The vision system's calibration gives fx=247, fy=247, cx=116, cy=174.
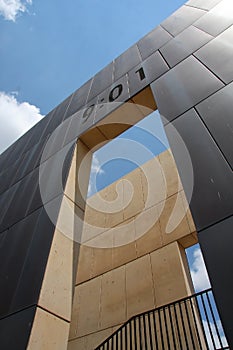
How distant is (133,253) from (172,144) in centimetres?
771

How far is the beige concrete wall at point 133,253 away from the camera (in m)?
9.12

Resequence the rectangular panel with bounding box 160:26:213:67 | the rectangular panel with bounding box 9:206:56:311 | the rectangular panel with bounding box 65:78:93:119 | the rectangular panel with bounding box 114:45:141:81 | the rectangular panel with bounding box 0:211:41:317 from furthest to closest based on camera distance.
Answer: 1. the rectangular panel with bounding box 65:78:93:119
2. the rectangular panel with bounding box 114:45:141:81
3. the rectangular panel with bounding box 160:26:213:67
4. the rectangular panel with bounding box 0:211:41:317
5. the rectangular panel with bounding box 9:206:56:311

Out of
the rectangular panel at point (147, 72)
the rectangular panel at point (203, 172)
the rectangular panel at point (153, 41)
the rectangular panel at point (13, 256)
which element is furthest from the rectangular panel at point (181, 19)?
the rectangular panel at point (13, 256)

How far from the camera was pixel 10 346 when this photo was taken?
3523 mm

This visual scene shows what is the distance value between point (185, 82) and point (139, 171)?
8.59 metres

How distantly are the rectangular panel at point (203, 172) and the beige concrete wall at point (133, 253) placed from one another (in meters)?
6.07

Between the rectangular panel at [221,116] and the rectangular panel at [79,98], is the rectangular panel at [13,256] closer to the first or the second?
the rectangular panel at [221,116]

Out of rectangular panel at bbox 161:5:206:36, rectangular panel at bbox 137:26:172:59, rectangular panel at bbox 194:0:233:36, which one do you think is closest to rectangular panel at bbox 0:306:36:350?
rectangular panel at bbox 194:0:233:36

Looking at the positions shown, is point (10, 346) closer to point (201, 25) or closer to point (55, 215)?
point (55, 215)

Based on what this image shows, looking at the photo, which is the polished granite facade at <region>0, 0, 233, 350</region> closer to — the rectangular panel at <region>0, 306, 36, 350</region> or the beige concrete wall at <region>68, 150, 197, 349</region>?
the rectangular panel at <region>0, 306, 36, 350</region>

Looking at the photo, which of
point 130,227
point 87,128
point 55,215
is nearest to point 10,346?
point 55,215

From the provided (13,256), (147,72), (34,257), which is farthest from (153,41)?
(13,256)

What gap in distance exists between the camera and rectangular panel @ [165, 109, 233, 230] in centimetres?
295

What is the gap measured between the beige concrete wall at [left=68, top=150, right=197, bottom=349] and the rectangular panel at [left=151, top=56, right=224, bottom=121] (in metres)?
5.87
